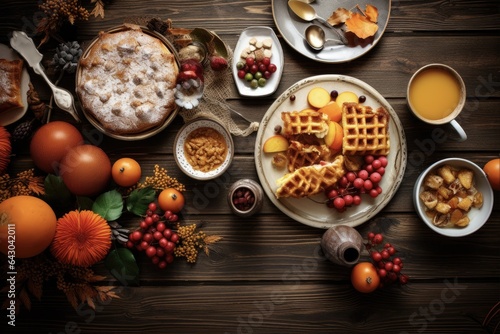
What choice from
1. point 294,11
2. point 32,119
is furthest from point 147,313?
point 294,11

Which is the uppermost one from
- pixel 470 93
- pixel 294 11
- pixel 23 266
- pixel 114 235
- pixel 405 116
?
pixel 294 11

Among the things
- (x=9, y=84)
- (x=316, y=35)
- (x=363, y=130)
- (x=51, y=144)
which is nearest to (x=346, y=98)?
(x=363, y=130)

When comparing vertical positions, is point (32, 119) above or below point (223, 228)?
above

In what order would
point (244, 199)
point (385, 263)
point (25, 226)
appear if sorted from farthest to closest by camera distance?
point (385, 263) < point (244, 199) < point (25, 226)

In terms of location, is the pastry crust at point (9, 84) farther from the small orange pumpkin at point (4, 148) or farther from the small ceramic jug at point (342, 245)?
the small ceramic jug at point (342, 245)

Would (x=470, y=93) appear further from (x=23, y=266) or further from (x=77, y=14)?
(x=23, y=266)

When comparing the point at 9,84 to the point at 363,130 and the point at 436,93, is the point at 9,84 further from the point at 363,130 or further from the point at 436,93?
the point at 436,93

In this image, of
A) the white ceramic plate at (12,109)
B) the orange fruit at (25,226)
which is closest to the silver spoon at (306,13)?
the white ceramic plate at (12,109)
